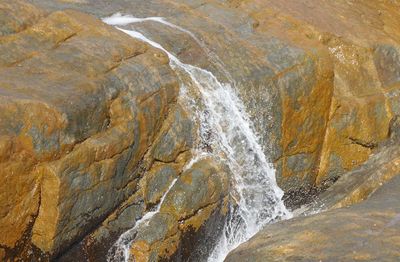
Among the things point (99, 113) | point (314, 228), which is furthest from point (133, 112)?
point (314, 228)

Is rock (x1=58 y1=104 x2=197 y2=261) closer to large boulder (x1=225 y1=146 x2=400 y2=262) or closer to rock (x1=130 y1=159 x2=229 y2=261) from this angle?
rock (x1=130 y1=159 x2=229 y2=261)

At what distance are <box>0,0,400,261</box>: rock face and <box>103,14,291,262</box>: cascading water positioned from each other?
19 cm

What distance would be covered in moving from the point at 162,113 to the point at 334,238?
136 inches

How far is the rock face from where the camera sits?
705cm

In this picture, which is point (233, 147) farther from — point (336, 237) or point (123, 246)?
point (336, 237)

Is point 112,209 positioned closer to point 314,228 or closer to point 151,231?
point 151,231

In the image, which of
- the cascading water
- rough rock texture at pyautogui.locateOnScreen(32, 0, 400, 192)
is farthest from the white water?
rough rock texture at pyautogui.locateOnScreen(32, 0, 400, 192)

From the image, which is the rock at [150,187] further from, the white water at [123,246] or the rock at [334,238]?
the rock at [334,238]

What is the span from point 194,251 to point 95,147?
6.95ft

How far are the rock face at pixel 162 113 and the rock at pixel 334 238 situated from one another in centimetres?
9

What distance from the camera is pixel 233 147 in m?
9.39

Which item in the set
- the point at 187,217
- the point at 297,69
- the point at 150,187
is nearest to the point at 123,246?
the point at 150,187

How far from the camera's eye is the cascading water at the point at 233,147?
908 cm

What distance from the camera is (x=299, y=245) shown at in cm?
559
